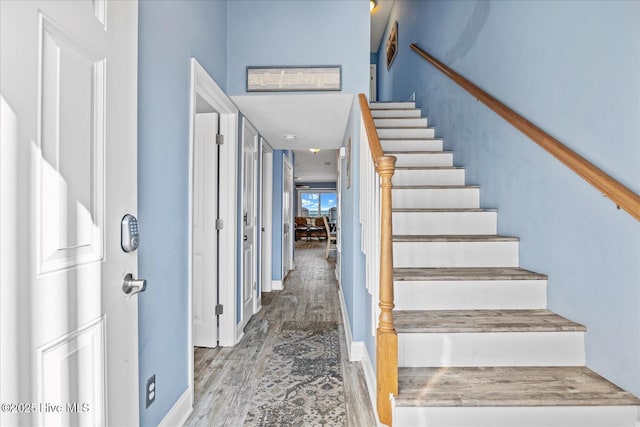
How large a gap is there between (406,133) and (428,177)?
86 centimetres

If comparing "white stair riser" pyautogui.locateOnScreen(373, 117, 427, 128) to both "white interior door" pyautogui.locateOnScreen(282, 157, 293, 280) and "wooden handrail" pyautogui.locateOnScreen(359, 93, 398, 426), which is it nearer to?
"white interior door" pyautogui.locateOnScreen(282, 157, 293, 280)

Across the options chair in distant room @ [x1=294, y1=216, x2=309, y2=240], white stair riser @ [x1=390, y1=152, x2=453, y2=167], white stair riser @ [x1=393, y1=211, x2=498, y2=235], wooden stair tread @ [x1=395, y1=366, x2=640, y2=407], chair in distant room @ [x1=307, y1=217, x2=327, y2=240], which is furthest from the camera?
chair in distant room @ [x1=294, y1=216, x2=309, y2=240]

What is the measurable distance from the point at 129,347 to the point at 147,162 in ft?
2.49

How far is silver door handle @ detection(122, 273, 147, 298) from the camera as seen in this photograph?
1.04 metres

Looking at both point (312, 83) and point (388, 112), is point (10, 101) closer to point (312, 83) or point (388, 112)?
point (312, 83)

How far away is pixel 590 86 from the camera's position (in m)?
1.47

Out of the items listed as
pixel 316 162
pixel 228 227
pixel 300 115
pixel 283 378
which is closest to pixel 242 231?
pixel 228 227

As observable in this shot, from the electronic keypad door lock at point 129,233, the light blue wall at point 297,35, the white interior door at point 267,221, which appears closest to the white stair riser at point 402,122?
the light blue wall at point 297,35

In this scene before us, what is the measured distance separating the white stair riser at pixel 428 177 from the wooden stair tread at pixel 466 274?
3.13ft

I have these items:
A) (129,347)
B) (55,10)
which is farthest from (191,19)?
(129,347)

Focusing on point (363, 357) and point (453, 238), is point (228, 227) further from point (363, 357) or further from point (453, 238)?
point (453, 238)

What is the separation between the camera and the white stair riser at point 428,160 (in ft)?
9.59

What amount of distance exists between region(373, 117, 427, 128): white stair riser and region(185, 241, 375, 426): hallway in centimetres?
217

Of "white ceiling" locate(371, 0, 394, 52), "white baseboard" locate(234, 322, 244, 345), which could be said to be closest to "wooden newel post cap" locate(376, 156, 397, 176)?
"white baseboard" locate(234, 322, 244, 345)
